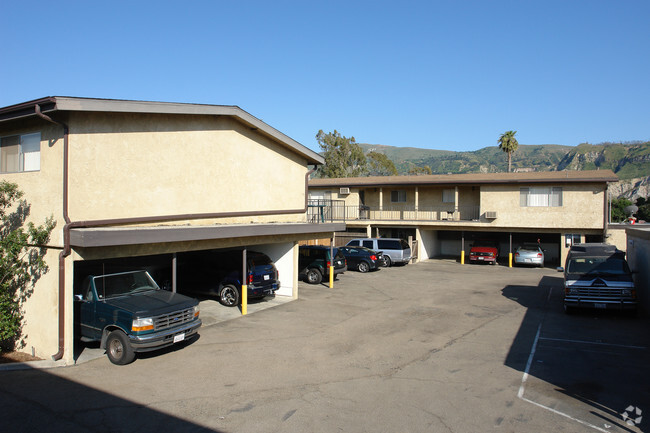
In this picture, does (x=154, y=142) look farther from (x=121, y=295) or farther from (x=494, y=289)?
(x=494, y=289)

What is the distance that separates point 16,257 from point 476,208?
26.9 metres

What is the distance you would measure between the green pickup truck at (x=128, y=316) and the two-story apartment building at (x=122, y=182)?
549 mm

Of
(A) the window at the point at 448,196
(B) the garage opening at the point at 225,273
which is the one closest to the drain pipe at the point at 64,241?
(B) the garage opening at the point at 225,273

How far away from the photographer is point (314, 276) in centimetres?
2055

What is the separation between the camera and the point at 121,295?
10242 mm

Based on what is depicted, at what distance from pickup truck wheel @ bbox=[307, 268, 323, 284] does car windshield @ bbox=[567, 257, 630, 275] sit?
10.0 m

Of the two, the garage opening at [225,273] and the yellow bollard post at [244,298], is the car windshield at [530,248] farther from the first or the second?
the yellow bollard post at [244,298]

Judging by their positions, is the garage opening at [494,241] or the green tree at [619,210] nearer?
the garage opening at [494,241]

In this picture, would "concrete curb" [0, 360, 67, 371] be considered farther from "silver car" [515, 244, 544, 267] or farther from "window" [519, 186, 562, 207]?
"window" [519, 186, 562, 207]

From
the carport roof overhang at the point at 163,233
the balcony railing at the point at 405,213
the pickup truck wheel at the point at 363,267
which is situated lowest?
the pickup truck wheel at the point at 363,267

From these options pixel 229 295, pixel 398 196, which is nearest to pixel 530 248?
pixel 398 196

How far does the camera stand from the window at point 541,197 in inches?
1082

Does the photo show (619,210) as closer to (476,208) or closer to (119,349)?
(476,208)

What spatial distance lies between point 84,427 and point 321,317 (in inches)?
319
